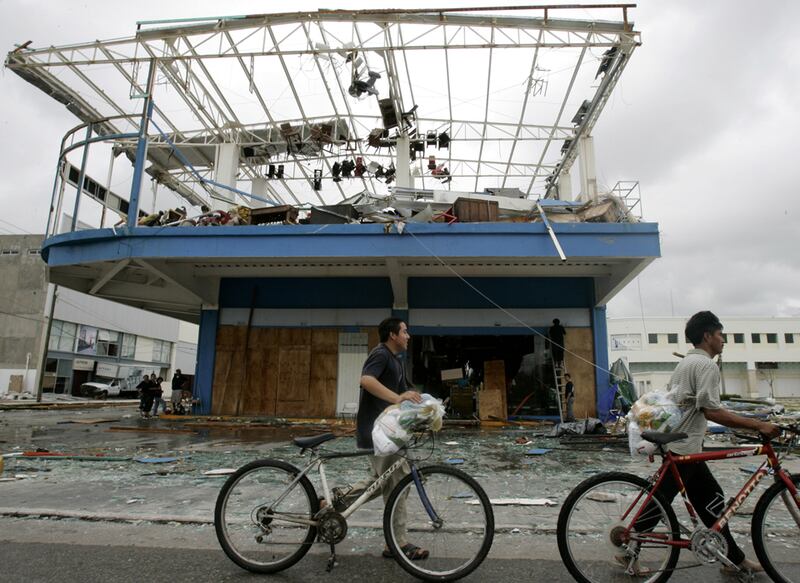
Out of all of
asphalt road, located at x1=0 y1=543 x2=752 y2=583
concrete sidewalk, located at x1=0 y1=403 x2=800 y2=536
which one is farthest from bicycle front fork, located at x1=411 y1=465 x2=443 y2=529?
concrete sidewalk, located at x1=0 y1=403 x2=800 y2=536

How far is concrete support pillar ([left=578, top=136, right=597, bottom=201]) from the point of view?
1489 centimetres

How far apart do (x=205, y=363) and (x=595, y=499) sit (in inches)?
566

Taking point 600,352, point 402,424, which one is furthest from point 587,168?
point 402,424

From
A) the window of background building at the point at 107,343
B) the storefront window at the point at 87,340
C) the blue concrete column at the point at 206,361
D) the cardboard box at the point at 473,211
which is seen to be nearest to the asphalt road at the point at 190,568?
the cardboard box at the point at 473,211

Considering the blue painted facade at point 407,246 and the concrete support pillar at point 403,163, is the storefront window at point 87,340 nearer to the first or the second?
the blue painted facade at point 407,246

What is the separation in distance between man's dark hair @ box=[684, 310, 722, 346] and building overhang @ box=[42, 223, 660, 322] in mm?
8739

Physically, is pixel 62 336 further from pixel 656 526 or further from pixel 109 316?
pixel 656 526

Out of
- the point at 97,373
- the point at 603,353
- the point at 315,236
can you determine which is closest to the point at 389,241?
the point at 315,236

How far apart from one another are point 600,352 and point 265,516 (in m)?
13.0

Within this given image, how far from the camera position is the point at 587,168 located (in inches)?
621

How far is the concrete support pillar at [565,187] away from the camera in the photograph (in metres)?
19.8

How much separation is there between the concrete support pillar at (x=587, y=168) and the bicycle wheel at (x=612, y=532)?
1291 centimetres

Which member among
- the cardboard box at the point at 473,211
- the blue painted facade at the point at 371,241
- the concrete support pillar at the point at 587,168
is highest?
the concrete support pillar at the point at 587,168

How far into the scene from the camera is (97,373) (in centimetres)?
3869
